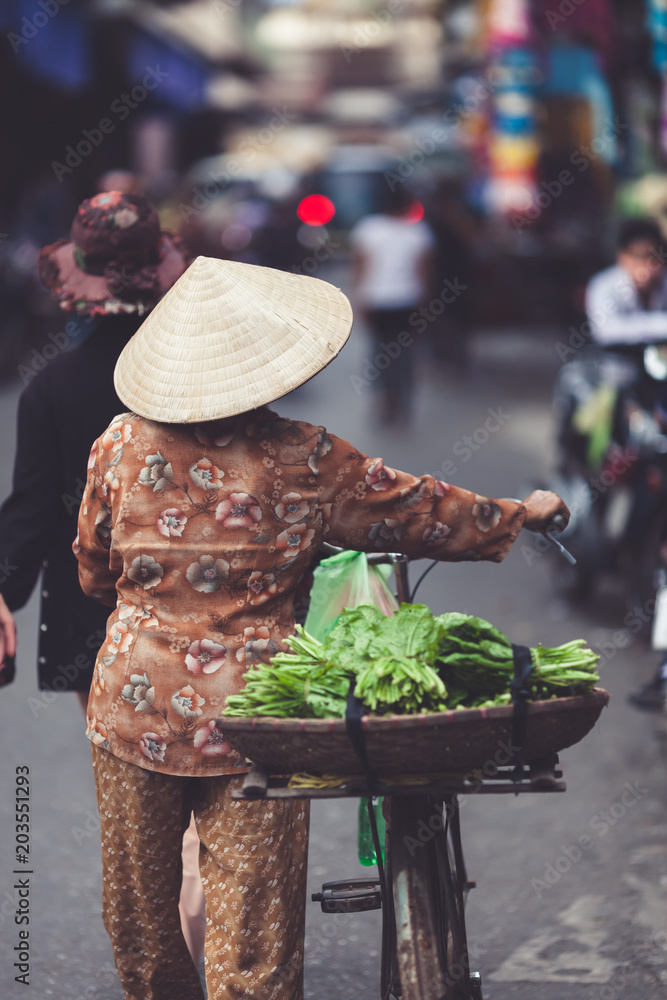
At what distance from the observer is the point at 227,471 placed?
2.41m

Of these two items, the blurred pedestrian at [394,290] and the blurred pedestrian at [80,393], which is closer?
the blurred pedestrian at [80,393]

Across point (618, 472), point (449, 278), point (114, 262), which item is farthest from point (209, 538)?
point (449, 278)

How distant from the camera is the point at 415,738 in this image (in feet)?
6.82

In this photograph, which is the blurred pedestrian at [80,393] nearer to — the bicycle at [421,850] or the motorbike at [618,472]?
the bicycle at [421,850]

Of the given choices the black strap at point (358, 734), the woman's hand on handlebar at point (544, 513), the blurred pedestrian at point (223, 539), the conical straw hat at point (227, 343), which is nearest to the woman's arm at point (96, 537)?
the blurred pedestrian at point (223, 539)

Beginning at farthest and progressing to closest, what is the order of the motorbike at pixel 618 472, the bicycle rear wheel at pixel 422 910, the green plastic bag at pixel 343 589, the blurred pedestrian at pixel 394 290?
the blurred pedestrian at pixel 394 290
the motorbike at pixel 618 472
the green plastic bag at pixel 343 589
the bicycle rear wheel at pixel 422 910

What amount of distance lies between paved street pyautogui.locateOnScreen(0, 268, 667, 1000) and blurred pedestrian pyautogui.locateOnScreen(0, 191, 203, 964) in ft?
2.04

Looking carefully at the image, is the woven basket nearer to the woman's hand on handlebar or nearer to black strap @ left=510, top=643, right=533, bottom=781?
black strap @ left=510, top=643, right=533, bottom=781

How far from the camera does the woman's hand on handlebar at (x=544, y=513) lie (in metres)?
2.60

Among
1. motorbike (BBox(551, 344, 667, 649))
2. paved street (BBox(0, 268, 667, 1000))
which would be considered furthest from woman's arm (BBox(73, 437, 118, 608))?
motorbike (BBox(551, 344, 667, 649))

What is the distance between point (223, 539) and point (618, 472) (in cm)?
415

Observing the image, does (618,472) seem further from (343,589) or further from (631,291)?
(343,589)

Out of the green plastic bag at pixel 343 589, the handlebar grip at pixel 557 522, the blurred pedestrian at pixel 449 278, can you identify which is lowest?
the blurred pedestrian at pixel 449 278

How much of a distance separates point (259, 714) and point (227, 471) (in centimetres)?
48
